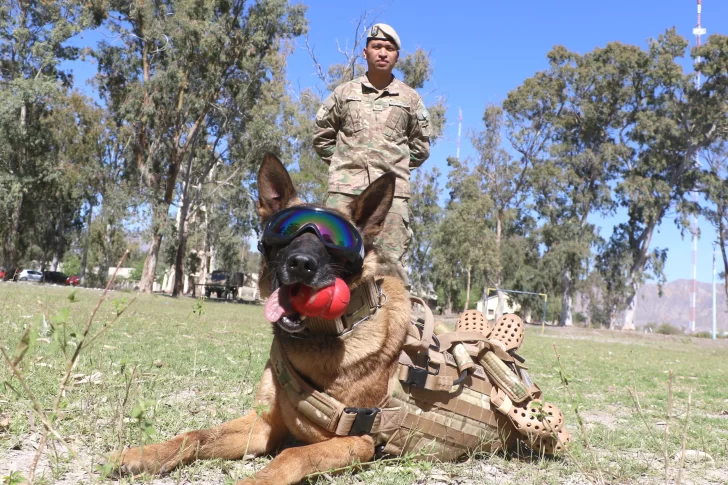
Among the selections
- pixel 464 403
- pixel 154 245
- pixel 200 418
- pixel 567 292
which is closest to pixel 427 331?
pixel 464 403

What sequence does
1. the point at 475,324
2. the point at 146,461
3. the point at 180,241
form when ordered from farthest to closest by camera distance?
the point at 180,241 < the point at 475,324 < the point at 146,461

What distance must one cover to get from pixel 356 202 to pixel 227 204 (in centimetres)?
4667

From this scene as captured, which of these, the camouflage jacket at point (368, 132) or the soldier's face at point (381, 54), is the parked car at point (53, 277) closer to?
the camouflage jacket at point (368, 132)

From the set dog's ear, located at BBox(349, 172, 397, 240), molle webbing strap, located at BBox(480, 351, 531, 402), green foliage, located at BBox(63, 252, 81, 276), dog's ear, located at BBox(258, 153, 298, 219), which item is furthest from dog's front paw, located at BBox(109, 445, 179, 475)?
green foliage, located at BBox(63, 252, 81, 276)

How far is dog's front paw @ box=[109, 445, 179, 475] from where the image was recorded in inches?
86.5

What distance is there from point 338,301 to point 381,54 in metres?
3.31

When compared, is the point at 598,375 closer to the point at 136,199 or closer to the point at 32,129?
the point at 136,199

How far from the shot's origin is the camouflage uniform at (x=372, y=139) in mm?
4762

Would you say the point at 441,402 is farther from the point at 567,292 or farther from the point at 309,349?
the point at 567,292

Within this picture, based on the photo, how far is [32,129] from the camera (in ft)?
110

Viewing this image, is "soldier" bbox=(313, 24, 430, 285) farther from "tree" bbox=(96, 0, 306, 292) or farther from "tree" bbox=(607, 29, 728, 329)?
"tree" bbox=(607, 29, 728, 329)

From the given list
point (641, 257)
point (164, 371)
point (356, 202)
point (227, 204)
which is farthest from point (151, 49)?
point (641, 257)

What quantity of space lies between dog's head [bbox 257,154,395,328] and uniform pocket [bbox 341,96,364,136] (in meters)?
2.36

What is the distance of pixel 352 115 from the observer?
5.03 metres
